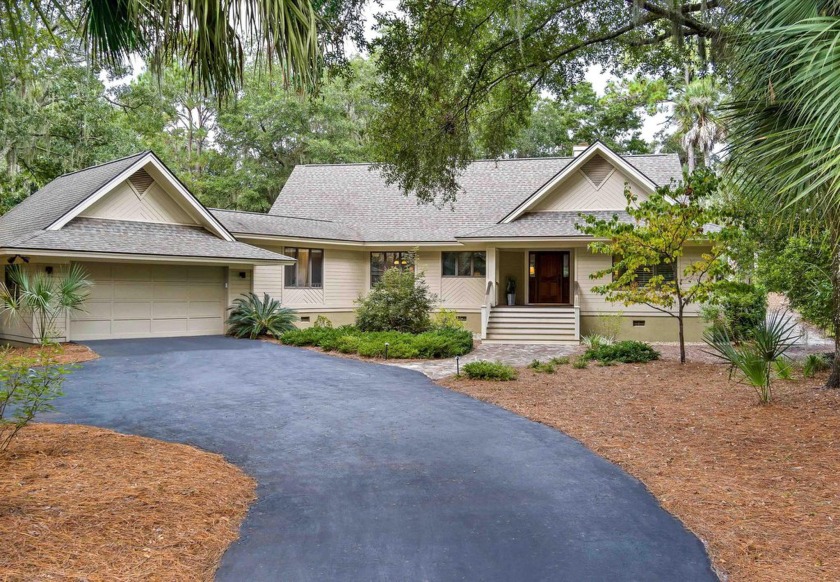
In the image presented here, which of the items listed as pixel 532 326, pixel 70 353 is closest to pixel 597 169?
pixel 532 326

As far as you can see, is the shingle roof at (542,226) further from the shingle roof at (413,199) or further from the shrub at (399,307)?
the shrub at (399,307)

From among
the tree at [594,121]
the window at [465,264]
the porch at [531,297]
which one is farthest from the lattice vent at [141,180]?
the tree at [594,121]

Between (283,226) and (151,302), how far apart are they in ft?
16.6

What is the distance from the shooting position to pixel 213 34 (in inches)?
125

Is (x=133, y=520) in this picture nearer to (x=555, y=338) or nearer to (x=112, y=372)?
(x=112, y=372)

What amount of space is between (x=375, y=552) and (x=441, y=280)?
1693cm

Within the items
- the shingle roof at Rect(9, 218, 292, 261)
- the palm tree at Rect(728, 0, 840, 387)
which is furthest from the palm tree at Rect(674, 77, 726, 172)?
the palm tree at Rect(728, 0, 840, 387)

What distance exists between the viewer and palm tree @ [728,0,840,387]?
476cm

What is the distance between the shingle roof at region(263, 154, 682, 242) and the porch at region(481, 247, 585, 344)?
178 cm

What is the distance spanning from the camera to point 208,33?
3.12 metres

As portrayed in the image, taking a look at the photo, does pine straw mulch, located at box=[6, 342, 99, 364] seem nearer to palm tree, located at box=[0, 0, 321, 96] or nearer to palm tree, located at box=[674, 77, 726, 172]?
palm tree, located at box=[0, 0, 321, 96]

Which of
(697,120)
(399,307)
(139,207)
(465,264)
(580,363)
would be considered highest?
(697,120)

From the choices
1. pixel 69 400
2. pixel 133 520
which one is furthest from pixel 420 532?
pixel 69 400

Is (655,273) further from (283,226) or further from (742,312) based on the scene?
(283,226)
